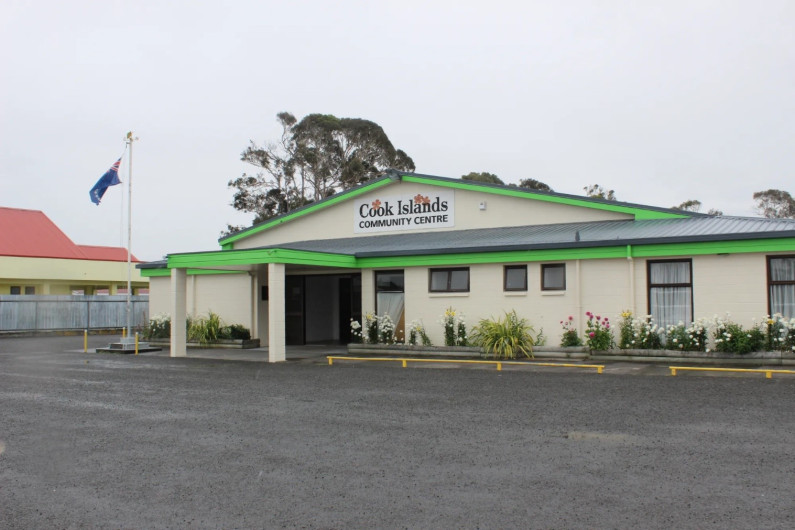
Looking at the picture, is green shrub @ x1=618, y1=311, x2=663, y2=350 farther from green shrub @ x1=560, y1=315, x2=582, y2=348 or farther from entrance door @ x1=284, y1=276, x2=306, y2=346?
entrance door @ x1=284, y1=276, x2=306, y2=346

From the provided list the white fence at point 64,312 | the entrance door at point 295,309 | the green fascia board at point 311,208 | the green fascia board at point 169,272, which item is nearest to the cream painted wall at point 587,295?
the green fascia board at point 311,208

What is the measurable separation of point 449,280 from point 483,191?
11.5 feet

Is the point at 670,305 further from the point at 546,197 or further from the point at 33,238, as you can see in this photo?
the point at 33,238

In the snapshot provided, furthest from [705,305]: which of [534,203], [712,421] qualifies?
[712,421]

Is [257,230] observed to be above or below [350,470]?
above

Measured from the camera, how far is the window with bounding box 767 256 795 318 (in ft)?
48.1

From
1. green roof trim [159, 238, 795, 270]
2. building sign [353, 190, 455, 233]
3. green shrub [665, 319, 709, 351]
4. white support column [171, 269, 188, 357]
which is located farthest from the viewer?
building sign [353, 190, 455, 233]

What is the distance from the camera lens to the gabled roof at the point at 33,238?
38031mm

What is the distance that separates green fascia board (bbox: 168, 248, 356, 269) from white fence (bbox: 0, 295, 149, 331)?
13628mm

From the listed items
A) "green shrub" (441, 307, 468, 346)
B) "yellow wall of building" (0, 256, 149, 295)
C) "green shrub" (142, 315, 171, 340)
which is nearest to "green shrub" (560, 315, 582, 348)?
"green shrub" (441, 307, 468, 346)

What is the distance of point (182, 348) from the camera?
64.6 feet

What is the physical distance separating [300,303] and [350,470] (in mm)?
17261

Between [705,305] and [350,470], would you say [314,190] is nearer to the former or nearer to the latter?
[705,305]

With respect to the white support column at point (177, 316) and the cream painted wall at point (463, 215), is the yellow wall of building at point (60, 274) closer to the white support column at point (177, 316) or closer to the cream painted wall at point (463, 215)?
the cream painted wall at point (463, 215)
